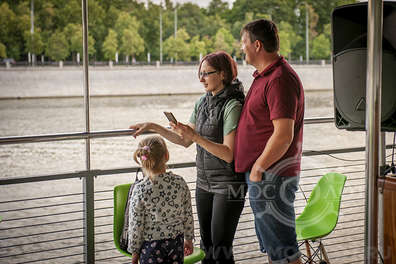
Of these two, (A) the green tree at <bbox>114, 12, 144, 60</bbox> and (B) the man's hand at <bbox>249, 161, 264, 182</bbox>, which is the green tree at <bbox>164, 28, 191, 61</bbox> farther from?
(B) the man's hand at <bbox>249, 161, 264, 182</bbox>

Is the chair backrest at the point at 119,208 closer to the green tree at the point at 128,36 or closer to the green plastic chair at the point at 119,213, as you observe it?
the green plastic chair at the point at 119,213

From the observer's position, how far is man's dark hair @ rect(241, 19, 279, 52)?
1.74 meters

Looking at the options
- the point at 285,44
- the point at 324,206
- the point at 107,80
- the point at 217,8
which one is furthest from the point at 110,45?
the point at 324,206

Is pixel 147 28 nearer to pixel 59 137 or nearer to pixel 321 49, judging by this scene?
pixel 321 49

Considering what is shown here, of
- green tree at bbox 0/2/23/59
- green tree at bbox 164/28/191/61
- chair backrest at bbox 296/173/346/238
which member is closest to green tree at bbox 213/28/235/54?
green tree at bbox 164/28/191/61

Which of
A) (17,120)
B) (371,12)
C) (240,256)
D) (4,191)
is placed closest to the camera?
(371,12)

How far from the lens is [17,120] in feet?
128

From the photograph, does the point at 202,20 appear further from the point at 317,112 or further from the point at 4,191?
the point at 4,191

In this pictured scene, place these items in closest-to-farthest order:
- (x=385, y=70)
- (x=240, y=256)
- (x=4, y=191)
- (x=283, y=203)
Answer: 1. (x=283, y=203)
2. (x=385, y=70)
3. (x=240, y=256)
4. (x=4, y=191)

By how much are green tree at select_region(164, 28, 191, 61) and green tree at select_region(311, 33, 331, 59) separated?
13428 mm

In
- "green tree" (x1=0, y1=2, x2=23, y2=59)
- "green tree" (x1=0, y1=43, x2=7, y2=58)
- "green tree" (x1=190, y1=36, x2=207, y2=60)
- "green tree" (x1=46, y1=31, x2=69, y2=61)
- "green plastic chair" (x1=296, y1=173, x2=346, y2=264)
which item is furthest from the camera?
"green tree" (x1=190, y1=36, x2=207, y2=60)

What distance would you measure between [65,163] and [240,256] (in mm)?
23497

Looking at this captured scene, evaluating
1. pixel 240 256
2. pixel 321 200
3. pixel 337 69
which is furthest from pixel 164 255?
pixel 240 256

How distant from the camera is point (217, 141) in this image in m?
1.90
